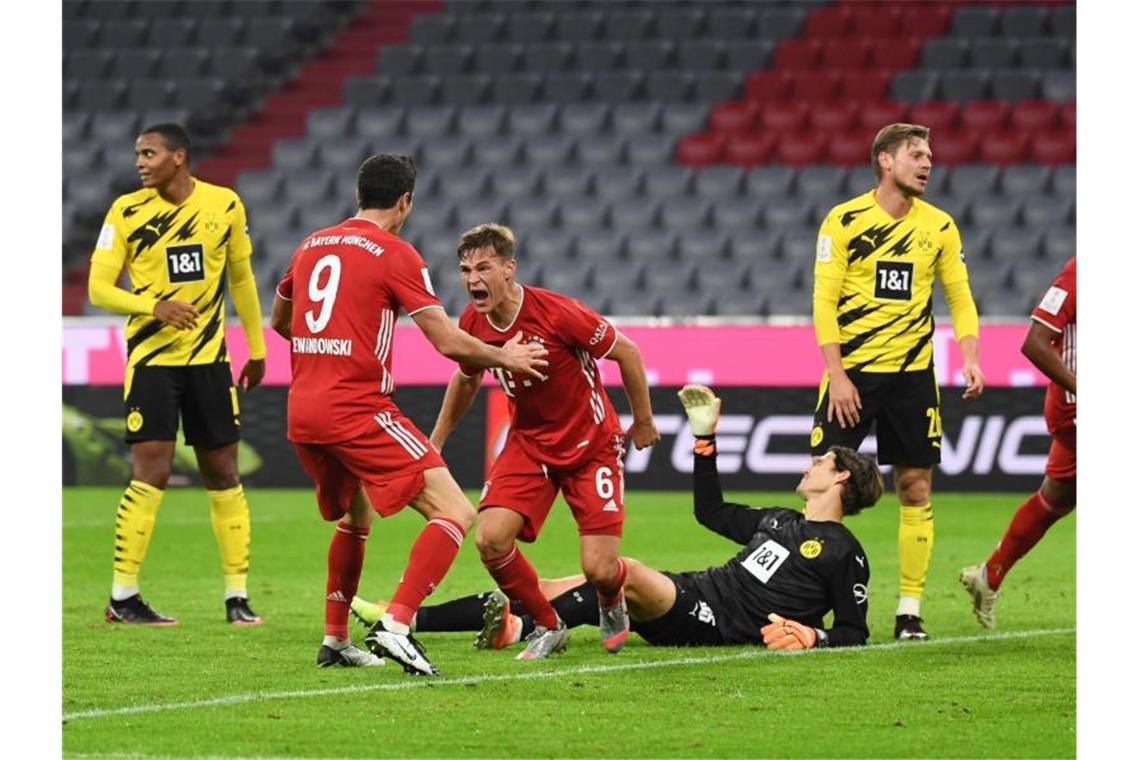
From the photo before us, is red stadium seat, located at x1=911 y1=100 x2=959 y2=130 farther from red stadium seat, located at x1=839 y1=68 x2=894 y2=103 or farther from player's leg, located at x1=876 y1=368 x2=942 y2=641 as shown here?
player's leg, located at x1=876 y1=368 x2=942 y2=641

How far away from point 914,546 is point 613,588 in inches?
55.9

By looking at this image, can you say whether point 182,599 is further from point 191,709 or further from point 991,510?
point 991,510

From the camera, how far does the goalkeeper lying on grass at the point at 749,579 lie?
6.93 meters

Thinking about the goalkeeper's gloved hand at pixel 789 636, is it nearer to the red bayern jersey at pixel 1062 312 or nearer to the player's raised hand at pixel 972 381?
the player's raised hand at pixel 972 381

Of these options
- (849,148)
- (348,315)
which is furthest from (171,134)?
(849,148)

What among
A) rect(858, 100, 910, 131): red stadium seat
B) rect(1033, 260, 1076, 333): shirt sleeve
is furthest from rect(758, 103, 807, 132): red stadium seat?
rect(1033, 260, 1076, 333): shirt sleeve

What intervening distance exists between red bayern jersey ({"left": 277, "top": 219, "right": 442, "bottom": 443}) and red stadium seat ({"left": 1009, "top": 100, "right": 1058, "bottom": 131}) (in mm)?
14675

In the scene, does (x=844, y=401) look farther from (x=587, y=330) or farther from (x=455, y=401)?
(x=455, y=401)

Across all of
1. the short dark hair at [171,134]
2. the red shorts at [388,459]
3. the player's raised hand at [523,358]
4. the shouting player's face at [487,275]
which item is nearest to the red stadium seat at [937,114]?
the short dark hair at [171,134]

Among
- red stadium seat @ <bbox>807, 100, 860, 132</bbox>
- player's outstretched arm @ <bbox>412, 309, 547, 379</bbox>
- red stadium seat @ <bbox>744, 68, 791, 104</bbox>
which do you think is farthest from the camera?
red stadium seat @ <bbox>744, 68, 791, 104</bbox>

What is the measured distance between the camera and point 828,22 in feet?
70.1

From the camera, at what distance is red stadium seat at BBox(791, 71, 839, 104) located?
2055cm

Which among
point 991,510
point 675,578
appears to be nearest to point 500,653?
point 675,578
